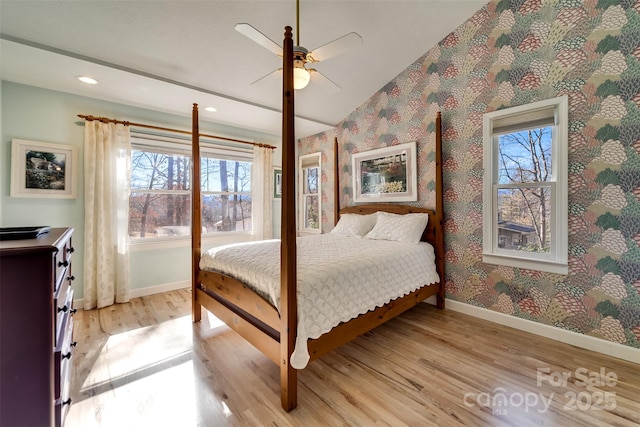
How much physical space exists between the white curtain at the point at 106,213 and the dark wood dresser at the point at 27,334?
2.38m

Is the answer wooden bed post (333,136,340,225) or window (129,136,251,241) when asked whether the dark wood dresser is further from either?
Answer: wooden bed post (333,136,340,225)

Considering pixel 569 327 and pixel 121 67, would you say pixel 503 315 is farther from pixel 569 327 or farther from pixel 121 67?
pixel 121 67

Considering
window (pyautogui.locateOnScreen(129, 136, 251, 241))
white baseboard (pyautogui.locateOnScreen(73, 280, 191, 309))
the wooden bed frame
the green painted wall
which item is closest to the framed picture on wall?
window (pyautogui.locateOnScreen(129, 136, 251, 241))

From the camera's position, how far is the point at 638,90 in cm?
189

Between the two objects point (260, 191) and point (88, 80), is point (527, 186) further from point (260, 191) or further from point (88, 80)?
point (88, 80)

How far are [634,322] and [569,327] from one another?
0.38 metres

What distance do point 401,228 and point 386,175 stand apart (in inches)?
34.4

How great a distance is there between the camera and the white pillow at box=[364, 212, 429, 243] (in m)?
2.89

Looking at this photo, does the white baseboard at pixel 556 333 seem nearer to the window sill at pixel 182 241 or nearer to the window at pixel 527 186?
the window at pixel 527 186

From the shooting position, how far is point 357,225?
11.2 feet

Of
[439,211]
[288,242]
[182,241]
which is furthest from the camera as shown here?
[182,241]

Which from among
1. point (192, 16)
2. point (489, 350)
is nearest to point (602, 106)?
point (489, 350)

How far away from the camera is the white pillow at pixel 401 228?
289cm

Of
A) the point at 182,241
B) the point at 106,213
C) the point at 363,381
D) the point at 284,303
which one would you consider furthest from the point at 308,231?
the point at 284,303
